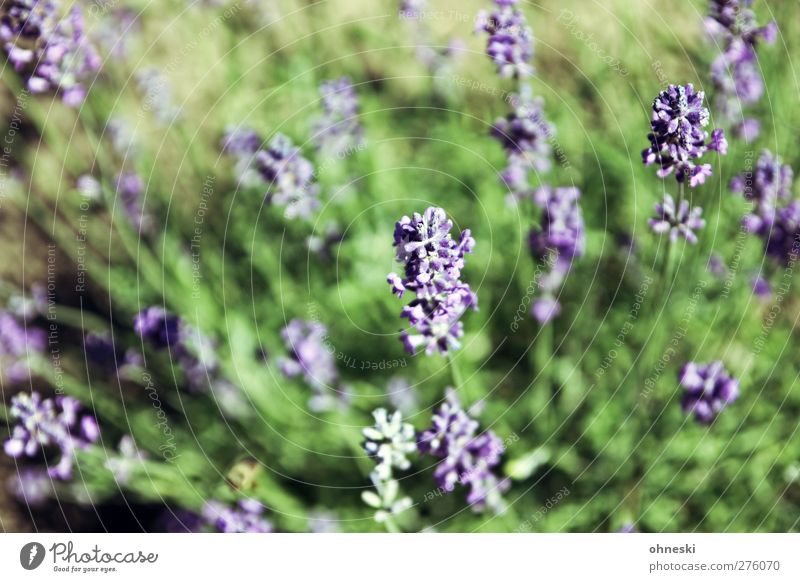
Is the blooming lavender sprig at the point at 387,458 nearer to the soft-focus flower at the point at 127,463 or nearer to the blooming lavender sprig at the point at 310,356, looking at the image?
the blooming lavender sprig at the point at 310,356

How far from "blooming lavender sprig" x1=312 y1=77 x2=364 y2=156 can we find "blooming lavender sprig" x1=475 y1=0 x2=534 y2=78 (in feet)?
0.71

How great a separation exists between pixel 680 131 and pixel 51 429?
0.95 meters

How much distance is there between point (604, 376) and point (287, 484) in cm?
50

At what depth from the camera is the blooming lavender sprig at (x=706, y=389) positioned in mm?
951

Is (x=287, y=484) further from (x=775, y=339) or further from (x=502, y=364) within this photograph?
(x=775, y=339)

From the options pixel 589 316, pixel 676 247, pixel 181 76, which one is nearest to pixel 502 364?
pixel 589 316

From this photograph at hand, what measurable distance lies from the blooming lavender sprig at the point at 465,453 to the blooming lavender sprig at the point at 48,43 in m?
0.71

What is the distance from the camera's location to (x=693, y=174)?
86cm

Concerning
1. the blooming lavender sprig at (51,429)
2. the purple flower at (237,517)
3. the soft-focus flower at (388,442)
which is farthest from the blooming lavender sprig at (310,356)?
the blooming lavender sprig at (51,429)

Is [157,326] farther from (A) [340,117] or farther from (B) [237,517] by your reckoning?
(A) [340,117]

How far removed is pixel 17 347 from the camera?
95cm

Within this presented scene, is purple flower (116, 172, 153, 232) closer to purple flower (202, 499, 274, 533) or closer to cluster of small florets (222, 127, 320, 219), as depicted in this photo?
cluster of small florets (222, 127, 320, 219)

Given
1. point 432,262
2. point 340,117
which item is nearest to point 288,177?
point 340,117
